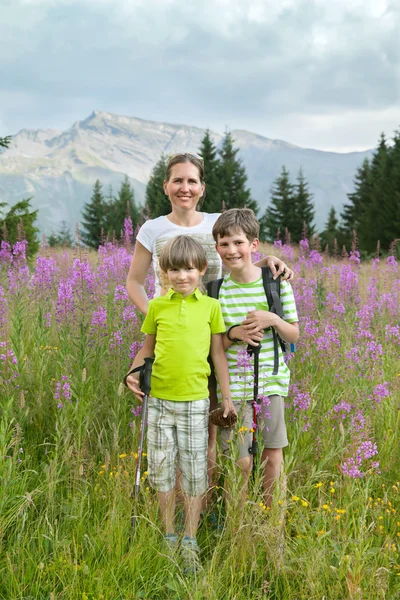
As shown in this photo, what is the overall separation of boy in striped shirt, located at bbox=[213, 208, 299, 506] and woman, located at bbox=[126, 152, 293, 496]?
0.75ft

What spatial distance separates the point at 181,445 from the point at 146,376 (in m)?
0.44

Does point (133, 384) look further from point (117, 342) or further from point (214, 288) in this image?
point (117, 342)

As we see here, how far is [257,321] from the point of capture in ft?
9.12

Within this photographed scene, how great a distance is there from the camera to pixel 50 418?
3.72 m

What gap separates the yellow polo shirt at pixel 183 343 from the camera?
279 centimetres

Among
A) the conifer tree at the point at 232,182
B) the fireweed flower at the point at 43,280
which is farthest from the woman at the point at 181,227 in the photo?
the conifer tree at the point at 232,182

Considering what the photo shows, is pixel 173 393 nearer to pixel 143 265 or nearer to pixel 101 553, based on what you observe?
pixel 101 553

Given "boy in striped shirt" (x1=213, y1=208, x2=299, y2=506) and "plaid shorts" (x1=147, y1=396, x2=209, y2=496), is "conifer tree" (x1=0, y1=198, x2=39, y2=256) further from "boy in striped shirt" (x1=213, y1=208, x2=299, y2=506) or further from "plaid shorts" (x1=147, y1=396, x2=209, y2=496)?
"plaid shorts" (x1=147, y1=396, x2=209, y2=496)

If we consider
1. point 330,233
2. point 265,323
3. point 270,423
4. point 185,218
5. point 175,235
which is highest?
point 330,233

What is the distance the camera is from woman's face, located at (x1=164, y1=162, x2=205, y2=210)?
324cm

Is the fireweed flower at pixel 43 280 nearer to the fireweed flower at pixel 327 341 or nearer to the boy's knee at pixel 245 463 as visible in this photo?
the fireweed flower at pixel 327 341

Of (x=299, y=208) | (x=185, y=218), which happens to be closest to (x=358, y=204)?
(x=299, y=208)

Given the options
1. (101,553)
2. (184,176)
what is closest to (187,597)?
(101,553)

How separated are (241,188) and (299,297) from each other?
30730 millimetres
